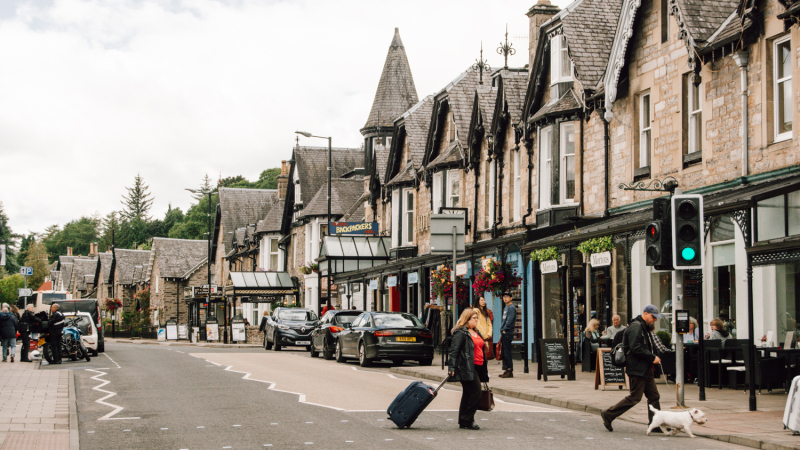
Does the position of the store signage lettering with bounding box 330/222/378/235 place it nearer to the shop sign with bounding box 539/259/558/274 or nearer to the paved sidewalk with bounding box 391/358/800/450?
the paved sidewalk with bounding box 391/358/800/450

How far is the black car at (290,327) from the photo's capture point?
35.0m

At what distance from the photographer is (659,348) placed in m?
12.4

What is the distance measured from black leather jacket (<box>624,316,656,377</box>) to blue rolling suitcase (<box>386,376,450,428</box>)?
7.84ft

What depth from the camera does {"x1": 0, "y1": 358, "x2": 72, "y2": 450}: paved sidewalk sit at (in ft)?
33.8

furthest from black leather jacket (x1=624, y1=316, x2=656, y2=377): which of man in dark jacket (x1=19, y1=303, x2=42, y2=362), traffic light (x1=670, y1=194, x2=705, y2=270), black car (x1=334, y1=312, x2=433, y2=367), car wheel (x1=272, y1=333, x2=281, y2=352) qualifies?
car wheel (x1=272, y1=333, x2=281, y2=352)

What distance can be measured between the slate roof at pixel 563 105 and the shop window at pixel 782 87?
7.48m

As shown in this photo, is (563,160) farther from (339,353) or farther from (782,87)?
(339,353)

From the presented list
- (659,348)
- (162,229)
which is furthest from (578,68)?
(162,229)

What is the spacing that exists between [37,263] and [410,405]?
132 meters

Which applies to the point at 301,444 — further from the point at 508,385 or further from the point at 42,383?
the point at 42,383

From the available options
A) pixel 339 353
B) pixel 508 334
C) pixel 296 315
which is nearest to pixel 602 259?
pixel 508 334

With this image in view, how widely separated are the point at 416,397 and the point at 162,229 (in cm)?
12912

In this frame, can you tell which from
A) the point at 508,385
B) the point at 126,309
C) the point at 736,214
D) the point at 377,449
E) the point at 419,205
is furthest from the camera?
the point at 126,309

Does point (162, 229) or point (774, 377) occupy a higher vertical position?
point (162, 229)
